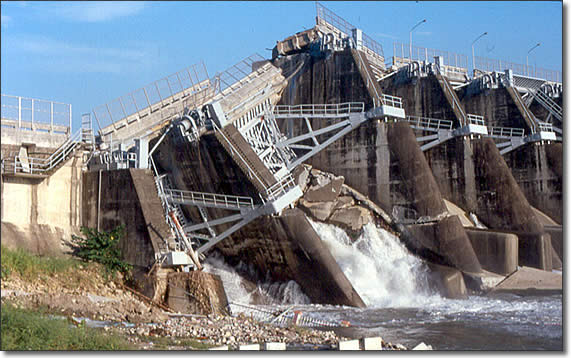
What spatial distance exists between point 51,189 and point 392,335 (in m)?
12.3

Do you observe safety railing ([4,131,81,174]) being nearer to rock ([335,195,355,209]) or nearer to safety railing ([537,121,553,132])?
rock ([335,195,355,209])

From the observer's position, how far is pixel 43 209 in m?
24.3

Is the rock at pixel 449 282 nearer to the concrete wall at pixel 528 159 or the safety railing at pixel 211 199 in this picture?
the safety railing at pixel 211 199

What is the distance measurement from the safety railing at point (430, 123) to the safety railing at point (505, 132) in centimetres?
292

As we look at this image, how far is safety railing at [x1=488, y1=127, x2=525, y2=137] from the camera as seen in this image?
40375 mm

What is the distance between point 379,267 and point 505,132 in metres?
14.6

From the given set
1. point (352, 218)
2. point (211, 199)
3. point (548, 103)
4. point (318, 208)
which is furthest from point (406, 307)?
point (548, 103)

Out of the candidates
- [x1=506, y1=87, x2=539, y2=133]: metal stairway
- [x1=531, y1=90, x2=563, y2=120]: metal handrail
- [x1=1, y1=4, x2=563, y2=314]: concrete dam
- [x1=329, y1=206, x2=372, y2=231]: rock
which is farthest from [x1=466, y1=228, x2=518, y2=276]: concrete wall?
[x1=531, y1=90, x2=563, y2=120]: metal handrail

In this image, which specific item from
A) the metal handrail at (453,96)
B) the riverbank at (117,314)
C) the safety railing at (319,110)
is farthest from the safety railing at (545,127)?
the riverbank at (117,314)

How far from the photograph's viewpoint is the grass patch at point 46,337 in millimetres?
15383

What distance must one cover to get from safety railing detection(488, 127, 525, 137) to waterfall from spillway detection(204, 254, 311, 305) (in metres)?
18.7

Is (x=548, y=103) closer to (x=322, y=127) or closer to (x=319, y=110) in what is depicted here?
(x=322, y=127)

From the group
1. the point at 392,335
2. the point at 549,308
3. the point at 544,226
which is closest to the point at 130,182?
the point at 392,335

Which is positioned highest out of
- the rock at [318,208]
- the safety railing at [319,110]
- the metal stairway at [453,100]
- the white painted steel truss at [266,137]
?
the metal stairway at [453,100]
